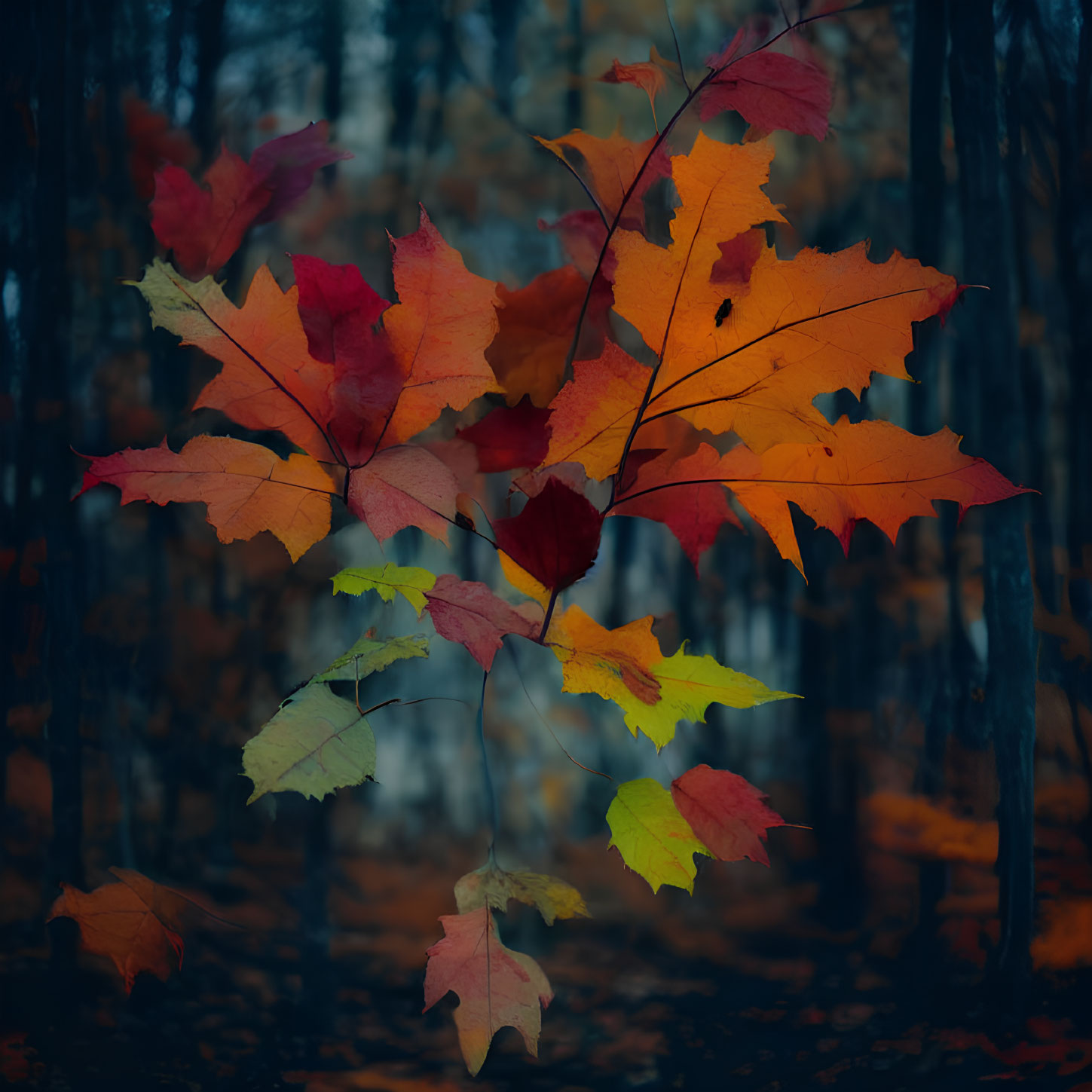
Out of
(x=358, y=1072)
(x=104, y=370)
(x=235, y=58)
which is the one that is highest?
(x=235, y=58)

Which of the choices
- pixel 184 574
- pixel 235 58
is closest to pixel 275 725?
pixel 184 574

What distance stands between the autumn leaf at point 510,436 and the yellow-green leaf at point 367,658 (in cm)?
11

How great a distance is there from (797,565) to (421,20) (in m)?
0.39

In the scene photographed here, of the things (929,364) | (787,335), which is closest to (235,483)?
(787,335)

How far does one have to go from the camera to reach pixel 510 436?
42cm

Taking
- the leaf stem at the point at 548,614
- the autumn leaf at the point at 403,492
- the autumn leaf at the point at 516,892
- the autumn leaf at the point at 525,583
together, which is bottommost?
the autumn leaf at the point at 516,892

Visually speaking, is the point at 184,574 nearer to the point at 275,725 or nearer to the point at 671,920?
the point at 275,725

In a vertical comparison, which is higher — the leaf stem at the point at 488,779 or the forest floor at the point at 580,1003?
the leaf stem at the point at 488,779

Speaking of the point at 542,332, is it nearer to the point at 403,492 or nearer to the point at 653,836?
the point at 403,492

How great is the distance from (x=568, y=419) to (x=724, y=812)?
234 mm

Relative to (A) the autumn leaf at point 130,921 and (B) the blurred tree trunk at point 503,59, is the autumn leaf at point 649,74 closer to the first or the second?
(B) the blurred tree trunk at point 503,59

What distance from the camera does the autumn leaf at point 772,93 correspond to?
39 cm

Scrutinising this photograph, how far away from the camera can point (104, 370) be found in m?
0.45

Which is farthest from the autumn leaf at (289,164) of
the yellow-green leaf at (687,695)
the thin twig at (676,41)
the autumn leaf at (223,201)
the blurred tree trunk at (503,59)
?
the yellow-green leaf at (687,695)
